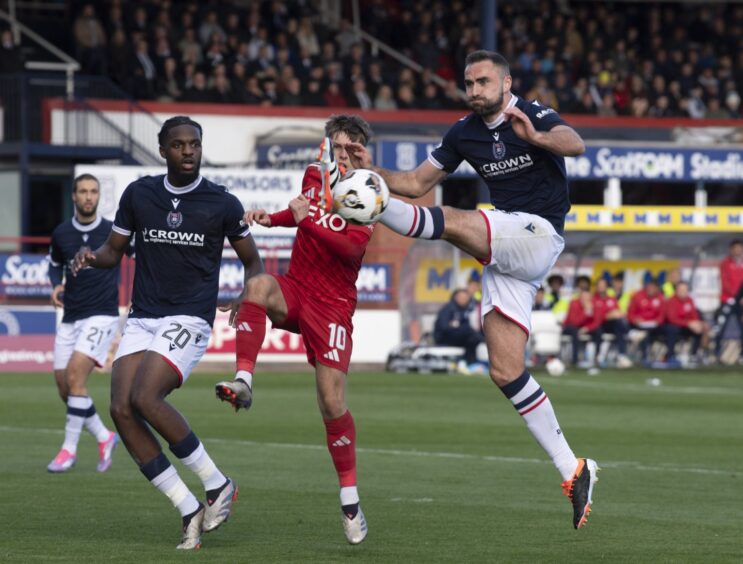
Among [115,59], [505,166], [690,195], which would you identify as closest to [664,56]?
[690,195]

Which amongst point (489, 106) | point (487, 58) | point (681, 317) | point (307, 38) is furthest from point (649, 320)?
point (487, 58)

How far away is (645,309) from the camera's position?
31000 mm

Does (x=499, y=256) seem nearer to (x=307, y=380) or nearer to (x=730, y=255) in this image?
(x=307, y=380)

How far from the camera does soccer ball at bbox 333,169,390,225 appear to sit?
792cm

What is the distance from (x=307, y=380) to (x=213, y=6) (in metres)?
13.0

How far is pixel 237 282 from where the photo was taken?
2936 centimetres

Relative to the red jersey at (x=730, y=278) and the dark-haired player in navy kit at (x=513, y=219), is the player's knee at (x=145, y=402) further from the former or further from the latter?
the red jersey at (x=730, y=278)

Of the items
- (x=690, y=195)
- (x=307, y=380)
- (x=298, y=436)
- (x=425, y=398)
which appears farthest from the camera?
(x=690, y=195)

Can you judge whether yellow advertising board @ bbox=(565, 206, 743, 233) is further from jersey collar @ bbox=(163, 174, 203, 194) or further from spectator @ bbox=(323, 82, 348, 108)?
jersey collar @ bbox=(163, 174, 203, 194)

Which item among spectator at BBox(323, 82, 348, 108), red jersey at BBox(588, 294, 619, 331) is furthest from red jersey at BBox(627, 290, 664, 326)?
spectator at BBox(323, 82, 348, 108)

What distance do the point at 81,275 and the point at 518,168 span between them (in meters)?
5.33

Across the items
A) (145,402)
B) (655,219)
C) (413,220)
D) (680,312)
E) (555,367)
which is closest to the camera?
(413,220)

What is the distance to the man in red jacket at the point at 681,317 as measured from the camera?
101 feet

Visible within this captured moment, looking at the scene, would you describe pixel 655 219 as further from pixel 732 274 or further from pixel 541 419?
pixel 541 419
